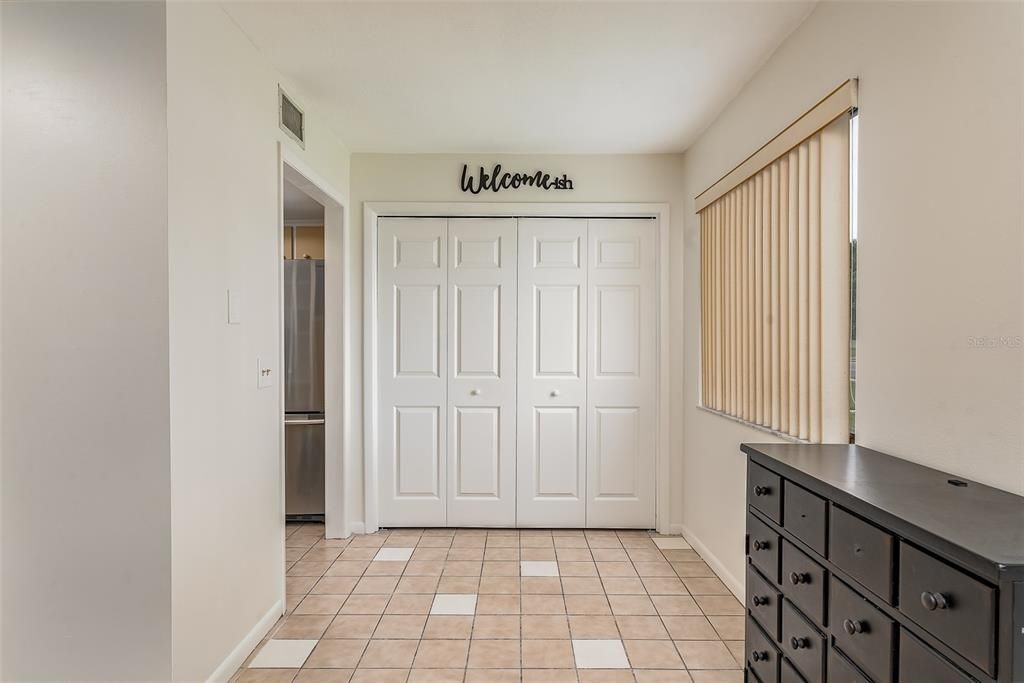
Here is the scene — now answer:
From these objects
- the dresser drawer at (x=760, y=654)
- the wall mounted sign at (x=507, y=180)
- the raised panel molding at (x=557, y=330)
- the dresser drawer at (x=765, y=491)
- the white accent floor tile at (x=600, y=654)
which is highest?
the wall mounted sign at (x=507, y=180)

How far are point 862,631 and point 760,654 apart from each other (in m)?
0.64

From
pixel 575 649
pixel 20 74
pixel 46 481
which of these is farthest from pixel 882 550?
pixel 20 74

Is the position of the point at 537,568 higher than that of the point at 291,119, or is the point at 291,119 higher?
the point at 291,119

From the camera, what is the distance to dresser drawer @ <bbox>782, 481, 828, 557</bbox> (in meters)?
1.46

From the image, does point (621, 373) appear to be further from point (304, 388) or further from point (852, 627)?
point (852, 627)

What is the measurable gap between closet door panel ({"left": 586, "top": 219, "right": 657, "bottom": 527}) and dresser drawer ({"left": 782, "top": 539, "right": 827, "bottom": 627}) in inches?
91.9

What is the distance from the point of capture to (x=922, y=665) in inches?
42.6

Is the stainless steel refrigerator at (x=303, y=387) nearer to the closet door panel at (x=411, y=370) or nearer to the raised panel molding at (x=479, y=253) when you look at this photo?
the closet door panel at (x=411, y=370)

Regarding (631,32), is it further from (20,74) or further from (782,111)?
(20,74)

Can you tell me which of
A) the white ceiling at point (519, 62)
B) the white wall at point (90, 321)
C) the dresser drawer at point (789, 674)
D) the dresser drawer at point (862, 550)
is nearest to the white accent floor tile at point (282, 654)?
the white wall at point (90, 321)

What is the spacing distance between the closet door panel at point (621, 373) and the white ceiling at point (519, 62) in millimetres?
734

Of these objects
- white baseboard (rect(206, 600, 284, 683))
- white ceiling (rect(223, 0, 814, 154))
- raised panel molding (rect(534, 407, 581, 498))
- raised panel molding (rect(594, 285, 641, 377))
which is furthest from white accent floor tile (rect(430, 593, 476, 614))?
Answer: white ceiling (rect(223, 0, 814, 154))

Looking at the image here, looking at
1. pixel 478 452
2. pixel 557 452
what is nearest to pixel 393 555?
pixel 478 452

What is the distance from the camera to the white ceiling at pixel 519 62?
2.19 m
